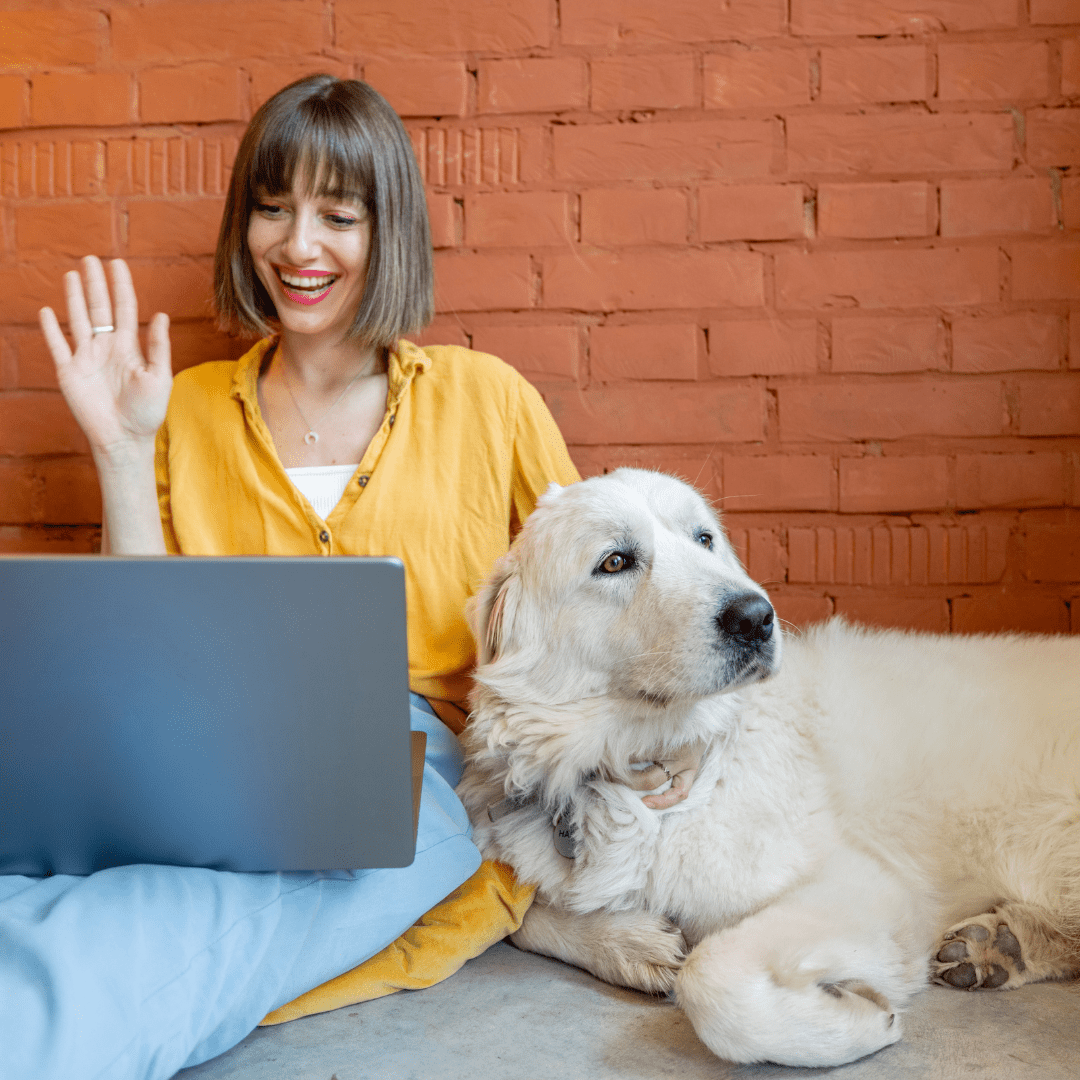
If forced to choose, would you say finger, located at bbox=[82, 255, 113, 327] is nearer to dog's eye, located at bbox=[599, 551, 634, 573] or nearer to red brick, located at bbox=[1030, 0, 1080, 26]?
dog's eye, located at bbox=[599, 551, 634, 573]

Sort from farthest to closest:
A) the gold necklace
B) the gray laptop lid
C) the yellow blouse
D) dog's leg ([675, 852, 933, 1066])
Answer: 1. the gold necklace
2. the yellow blouse
3. dog's leg ([675, 852, 933, 1066])
4. the gray laptop lid

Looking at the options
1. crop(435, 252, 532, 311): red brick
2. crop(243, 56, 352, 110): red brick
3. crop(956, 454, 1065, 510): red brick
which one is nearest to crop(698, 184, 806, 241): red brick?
crop(435, 252, 532, 311): red brick

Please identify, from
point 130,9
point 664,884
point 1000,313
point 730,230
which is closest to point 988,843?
point 664,884

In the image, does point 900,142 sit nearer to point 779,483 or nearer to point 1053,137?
point 1053,137

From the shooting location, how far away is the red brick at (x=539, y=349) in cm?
216

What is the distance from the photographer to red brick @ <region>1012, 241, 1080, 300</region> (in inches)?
80.0

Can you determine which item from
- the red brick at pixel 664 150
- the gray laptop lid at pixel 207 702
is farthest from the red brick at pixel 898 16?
Answer: the gray laptop lid at pixel 207 702

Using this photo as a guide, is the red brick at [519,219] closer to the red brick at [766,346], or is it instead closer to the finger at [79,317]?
the red brick at [766,346]

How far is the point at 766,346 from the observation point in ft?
6.97

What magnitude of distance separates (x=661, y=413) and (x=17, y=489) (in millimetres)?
1558

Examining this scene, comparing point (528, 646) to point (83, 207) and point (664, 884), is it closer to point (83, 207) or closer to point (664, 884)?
point (664, 884)

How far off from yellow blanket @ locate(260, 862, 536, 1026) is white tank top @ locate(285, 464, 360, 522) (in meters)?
0.76

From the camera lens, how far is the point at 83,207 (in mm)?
2219

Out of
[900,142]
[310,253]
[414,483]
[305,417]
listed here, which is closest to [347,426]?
[305,417]
